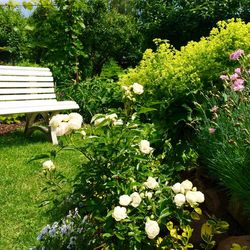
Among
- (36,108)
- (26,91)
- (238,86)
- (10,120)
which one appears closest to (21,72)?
(26,91)

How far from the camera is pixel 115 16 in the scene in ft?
50.2

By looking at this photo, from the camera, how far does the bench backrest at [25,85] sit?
6.49 metres

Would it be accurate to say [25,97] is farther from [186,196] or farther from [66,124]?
[186,196]

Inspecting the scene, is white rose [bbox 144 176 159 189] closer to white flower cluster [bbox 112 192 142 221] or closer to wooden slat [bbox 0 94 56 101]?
white flower cluster [bbox 112 192 142 221]

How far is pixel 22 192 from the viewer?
151 inches

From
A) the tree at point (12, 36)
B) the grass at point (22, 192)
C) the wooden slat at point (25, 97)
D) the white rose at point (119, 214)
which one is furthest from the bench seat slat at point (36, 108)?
the tree at point (12, 36)

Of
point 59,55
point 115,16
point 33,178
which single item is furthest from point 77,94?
point 115,16

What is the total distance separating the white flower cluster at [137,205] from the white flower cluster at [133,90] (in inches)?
17.9

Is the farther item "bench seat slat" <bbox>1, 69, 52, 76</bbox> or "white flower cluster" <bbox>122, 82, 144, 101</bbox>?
"bench seat slat" <bbox>1, 69, 52, 76</bbox>

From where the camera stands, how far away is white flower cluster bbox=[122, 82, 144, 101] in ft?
7.28

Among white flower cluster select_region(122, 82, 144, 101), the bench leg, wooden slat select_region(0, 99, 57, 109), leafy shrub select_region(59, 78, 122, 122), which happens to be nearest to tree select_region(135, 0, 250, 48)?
leafy shrub select_region(59, 78, 122, 122)

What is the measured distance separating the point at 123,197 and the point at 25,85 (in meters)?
5.16

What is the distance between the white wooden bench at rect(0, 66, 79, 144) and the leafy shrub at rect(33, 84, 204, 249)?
139 inches

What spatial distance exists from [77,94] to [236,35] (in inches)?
199
